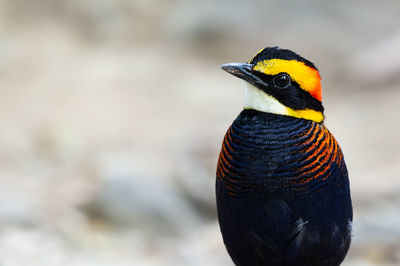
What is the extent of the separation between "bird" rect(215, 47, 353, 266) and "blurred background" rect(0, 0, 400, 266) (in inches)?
108

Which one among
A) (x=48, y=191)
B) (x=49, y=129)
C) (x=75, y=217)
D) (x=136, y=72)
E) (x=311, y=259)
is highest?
(x=136, y=72)

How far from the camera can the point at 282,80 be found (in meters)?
4.75

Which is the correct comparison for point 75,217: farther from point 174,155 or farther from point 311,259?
point 311,259

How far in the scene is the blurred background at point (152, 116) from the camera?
27.0 feet

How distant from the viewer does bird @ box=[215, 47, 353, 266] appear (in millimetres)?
4715

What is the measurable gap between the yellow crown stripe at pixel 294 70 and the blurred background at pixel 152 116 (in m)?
3.24

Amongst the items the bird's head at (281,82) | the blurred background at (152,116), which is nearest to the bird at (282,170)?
the bird's head at (281,82)

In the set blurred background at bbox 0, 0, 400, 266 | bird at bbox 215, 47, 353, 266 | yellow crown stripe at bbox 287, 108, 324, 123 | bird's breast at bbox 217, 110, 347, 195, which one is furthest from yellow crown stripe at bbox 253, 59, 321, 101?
blurred background at bbox 0, 0, 400, 266

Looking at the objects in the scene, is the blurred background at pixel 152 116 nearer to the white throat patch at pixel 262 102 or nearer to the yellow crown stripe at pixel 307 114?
the yellow crown stripe at pixel 307 114

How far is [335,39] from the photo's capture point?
14.4 metres

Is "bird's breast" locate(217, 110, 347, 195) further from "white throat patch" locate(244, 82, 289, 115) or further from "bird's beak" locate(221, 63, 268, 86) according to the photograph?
"bird's beak" locate(221, 63, 268, 86)

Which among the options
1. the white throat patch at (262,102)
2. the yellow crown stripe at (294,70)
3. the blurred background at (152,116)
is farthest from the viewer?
the blurred background at (152,116)

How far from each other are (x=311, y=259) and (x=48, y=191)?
5.15 meters

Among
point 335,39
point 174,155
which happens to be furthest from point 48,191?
point 335,39
